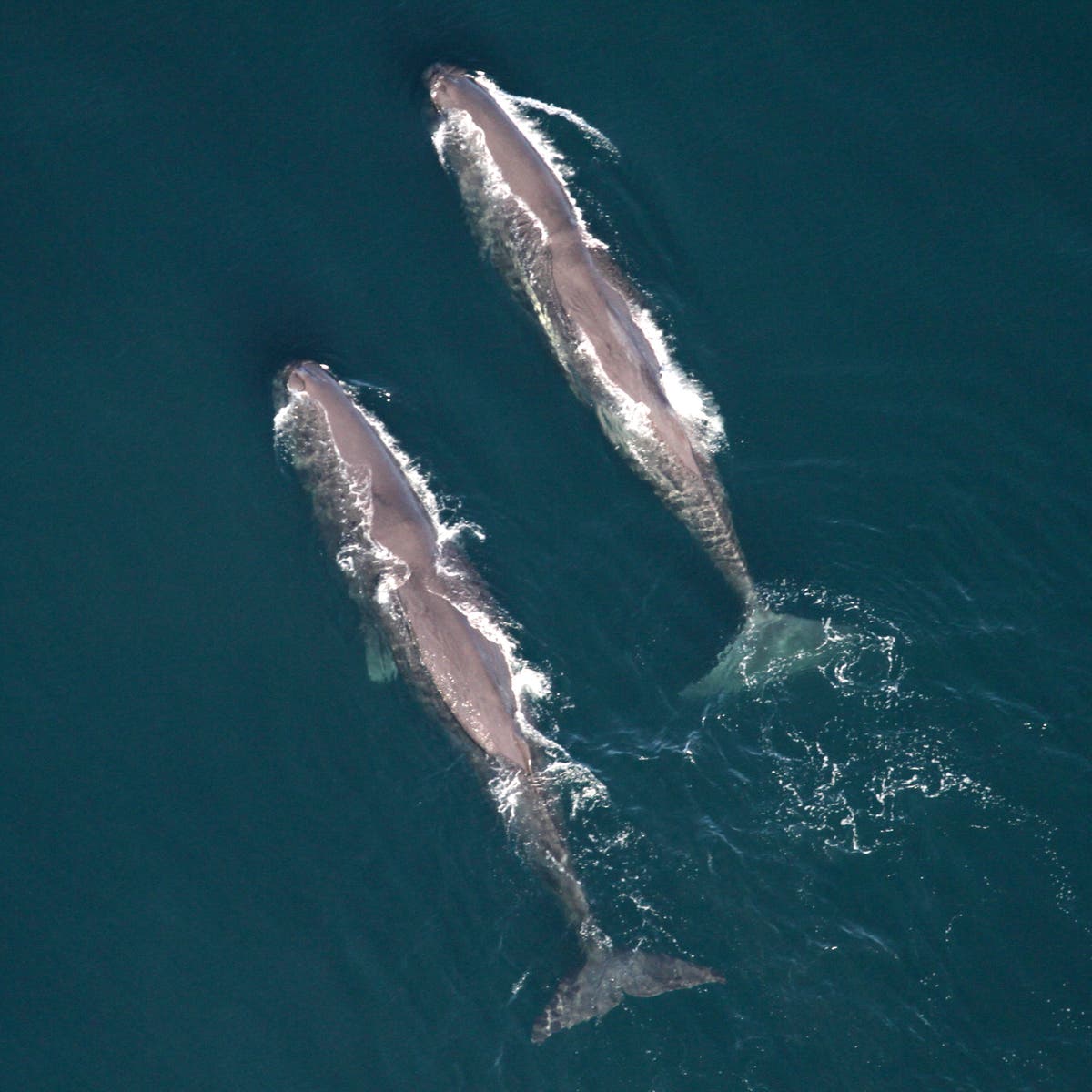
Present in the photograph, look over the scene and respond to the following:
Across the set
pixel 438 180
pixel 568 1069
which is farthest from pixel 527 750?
pixel 438 180

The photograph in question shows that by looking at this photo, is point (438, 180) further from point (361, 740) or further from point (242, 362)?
point (361, 740)

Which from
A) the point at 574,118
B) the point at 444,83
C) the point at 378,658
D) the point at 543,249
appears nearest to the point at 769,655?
the point at 378,658

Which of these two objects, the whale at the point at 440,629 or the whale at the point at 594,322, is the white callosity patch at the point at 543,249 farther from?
the whale at the point at 440,629

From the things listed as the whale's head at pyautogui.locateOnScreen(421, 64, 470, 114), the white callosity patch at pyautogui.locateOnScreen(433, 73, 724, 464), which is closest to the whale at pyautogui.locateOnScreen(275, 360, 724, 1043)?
the white callosity patch at pyautogui.locateOnScreen(433, 73, 724, 464)

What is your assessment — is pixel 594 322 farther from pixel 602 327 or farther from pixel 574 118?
pixel 574 118

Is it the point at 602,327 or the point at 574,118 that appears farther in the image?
the point at 574,118

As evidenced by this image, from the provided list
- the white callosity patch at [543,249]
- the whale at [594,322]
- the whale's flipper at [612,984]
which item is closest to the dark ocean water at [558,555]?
the whale's flipper at [612,984]

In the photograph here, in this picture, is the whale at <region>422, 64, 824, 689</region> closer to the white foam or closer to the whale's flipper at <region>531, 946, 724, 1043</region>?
the white foam
